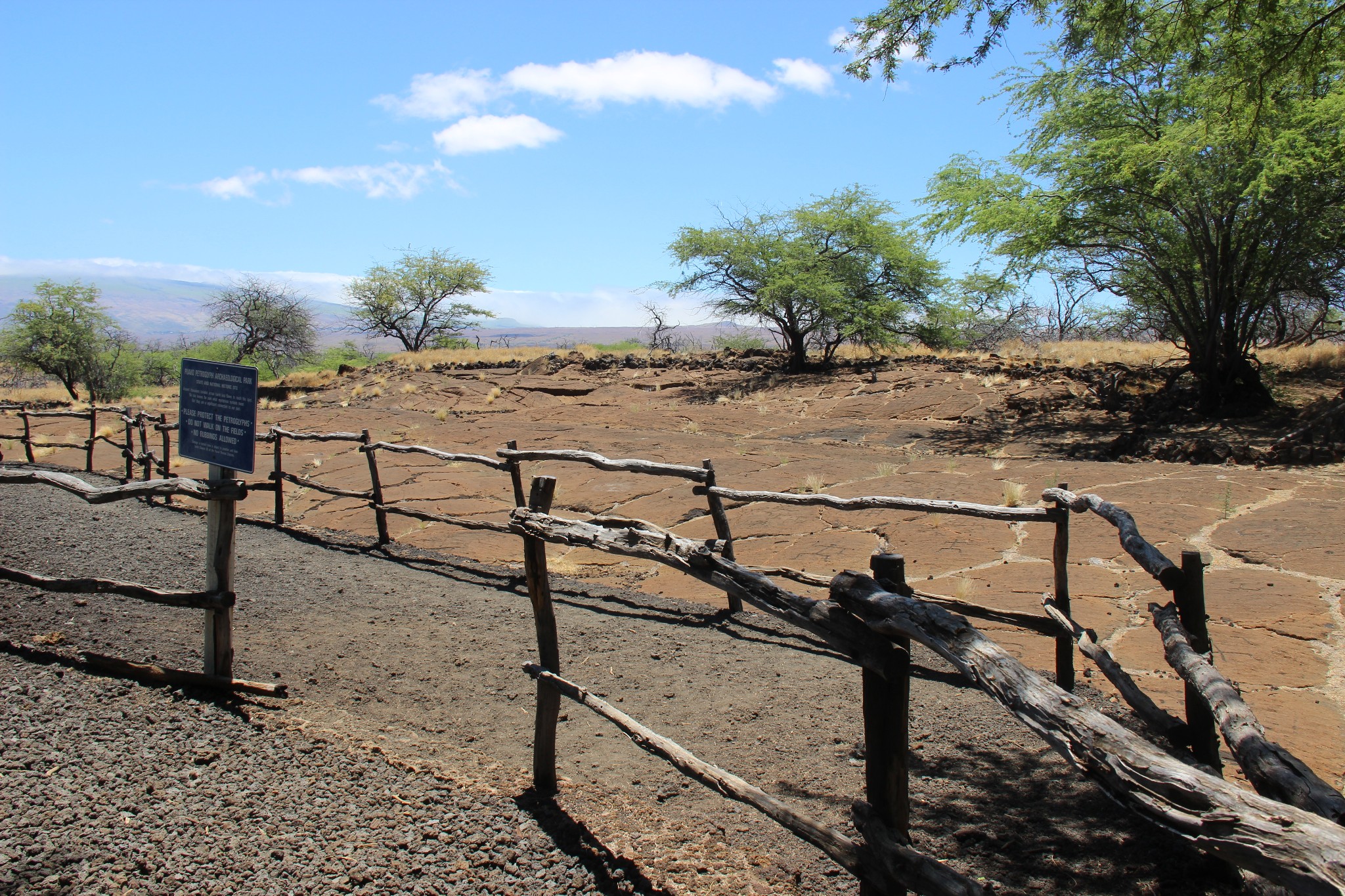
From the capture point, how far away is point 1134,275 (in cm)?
1484

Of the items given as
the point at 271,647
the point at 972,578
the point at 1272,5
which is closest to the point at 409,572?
the point at 271,647

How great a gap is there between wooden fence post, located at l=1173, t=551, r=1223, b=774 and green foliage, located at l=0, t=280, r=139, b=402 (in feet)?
126

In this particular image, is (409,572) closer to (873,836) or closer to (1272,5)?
(873,836)

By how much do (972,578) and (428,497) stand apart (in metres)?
6.89

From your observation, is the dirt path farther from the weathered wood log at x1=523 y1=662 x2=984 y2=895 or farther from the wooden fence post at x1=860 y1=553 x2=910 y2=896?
the wooden fence post at x1=860 y1=553 x2=910 y2=896

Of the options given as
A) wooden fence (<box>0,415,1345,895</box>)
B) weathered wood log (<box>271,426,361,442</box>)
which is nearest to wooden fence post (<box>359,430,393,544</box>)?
weathered wood log (<box>271,426,361,442</box>)

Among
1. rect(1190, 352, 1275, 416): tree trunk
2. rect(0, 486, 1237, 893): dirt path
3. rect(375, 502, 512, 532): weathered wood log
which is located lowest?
rect(0, 486, 1237, 893): dirt path

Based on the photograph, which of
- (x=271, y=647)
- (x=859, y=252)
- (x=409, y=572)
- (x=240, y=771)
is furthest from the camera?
(x=859, y=252)

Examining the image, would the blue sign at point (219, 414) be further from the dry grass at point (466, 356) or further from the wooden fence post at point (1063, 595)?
the dry grass at point (466, 356)

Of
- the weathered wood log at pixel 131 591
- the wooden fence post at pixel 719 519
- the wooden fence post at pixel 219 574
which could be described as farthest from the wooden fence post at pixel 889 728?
the wooden fence post at pixel 719 519

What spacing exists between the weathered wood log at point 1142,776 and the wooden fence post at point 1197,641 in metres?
1.04

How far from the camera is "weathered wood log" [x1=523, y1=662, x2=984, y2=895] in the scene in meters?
2.06

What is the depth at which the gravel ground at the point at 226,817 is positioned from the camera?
2721 millimetres

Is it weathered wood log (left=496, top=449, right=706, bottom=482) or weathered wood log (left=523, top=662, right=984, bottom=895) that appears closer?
weathered wood log (left=523, top=662, right=984, bottom=895)
